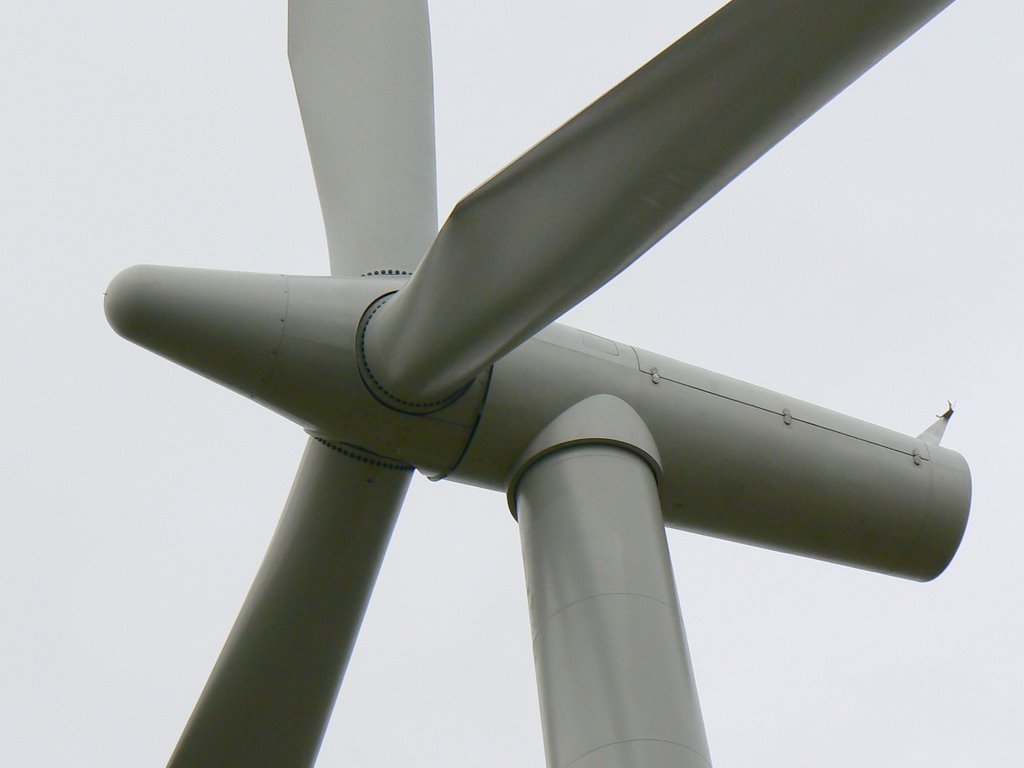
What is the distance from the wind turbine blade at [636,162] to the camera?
6.23 meters

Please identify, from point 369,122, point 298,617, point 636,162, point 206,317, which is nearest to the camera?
point 636,162

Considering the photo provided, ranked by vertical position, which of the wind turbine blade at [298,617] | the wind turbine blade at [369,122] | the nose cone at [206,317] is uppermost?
the wind turbine blade at [369,122]

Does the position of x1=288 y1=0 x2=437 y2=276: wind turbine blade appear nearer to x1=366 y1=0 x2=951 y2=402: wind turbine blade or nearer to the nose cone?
the nose cone

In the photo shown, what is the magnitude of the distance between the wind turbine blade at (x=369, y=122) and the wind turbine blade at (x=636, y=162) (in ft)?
5.51

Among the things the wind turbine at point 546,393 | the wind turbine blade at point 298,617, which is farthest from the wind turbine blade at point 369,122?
the wind turbine blade at point 298,617

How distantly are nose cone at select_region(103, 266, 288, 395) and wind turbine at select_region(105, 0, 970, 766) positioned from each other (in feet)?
0.05

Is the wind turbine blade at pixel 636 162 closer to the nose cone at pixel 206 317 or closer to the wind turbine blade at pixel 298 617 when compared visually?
the nose cone at pixel 206 317

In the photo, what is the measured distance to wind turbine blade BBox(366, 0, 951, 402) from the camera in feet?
20.4

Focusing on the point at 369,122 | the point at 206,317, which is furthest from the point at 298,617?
the point at 369,122

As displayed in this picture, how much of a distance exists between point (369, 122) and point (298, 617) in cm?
339

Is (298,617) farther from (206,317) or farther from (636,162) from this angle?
(636,162)

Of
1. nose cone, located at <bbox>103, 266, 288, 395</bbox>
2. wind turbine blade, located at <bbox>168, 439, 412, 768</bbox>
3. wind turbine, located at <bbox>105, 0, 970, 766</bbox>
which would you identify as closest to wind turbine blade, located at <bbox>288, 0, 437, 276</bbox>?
wind turbine, located at <bbox>105, 0, 970, 766</bbox>

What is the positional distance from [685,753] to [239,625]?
2.97 m

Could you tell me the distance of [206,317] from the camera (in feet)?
24.9
